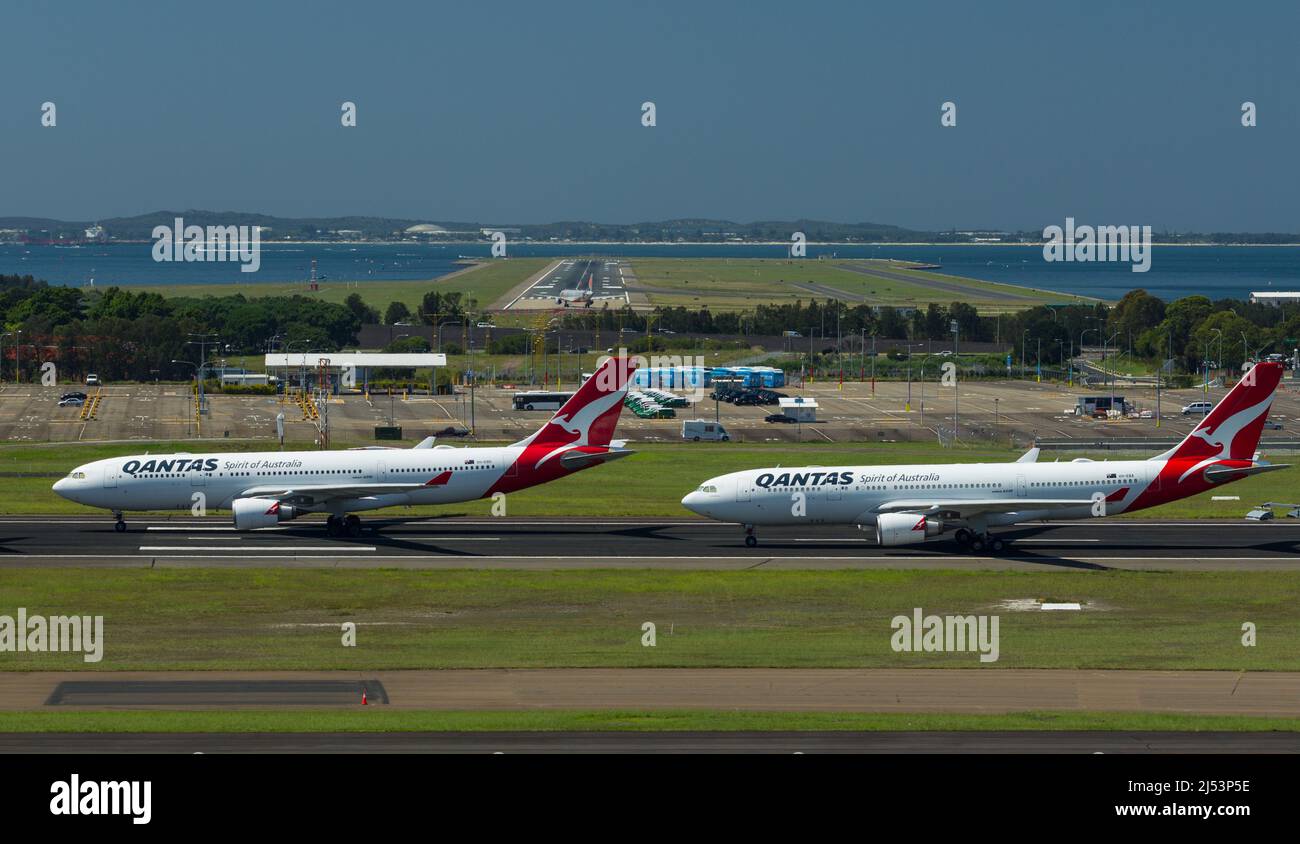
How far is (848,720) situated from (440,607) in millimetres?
23750

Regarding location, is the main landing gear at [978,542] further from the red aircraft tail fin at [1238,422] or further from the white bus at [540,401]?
the white bus at [540,401]

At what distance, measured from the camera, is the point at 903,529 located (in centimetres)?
7300

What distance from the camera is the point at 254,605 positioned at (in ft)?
197

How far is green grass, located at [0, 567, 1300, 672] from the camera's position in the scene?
1994 inches

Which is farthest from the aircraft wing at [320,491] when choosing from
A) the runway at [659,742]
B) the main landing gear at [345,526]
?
the runway at [659,742]

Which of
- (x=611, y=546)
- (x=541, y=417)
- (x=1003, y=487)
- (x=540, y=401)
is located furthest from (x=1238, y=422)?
(x=540, y=401)

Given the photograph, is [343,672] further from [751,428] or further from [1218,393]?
[1218,393]

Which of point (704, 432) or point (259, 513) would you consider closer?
point (259, 513)

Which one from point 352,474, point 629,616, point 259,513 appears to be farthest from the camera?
point 352,474

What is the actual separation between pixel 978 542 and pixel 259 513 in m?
37.0

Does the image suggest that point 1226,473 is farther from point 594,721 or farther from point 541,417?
point 541,417

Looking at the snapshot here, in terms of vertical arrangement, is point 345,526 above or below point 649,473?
below

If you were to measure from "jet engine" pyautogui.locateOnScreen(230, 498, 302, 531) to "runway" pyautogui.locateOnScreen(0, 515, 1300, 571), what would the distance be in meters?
0.94
